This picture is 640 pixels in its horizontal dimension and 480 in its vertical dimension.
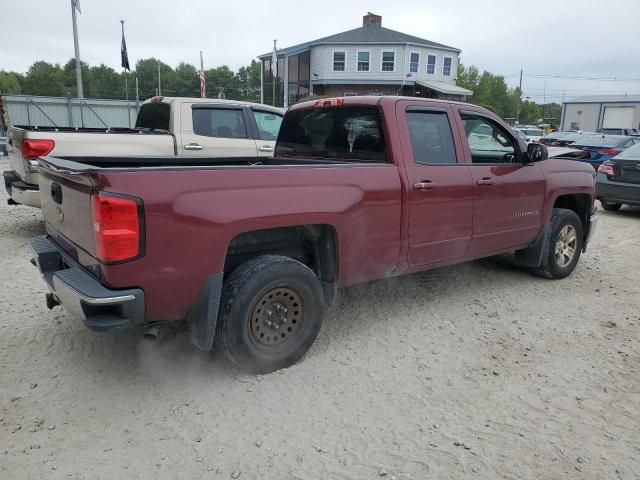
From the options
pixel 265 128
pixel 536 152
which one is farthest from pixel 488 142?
pixel 265 128

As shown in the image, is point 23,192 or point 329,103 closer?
point 329,103

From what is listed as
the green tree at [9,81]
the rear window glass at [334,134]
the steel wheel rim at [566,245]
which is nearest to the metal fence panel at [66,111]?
the rear window glass at [334,134]

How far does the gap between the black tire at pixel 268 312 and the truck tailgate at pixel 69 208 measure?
2.92 feet

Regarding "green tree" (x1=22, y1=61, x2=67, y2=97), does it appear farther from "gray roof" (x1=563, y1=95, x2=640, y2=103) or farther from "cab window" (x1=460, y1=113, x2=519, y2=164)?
"cab window" (x1=460, y1=113, x2=519, y2=164)

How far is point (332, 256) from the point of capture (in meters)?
3.75

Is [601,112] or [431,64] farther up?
[431,64]

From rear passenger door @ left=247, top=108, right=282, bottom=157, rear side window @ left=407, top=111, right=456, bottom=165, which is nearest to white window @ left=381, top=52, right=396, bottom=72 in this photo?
rear passenger door @ left=247, top=108, right=282, bottom=157

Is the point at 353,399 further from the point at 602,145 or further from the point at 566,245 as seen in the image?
the point at 602,145

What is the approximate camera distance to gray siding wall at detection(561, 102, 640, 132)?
47281 mm

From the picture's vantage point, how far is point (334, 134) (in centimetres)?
455

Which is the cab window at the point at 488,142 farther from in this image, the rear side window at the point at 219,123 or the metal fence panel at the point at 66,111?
the metal fence panel at the point at 66,111

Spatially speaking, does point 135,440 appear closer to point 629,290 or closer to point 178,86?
point 629,290

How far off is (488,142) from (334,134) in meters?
1.62

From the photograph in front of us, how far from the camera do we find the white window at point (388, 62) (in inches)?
1446
